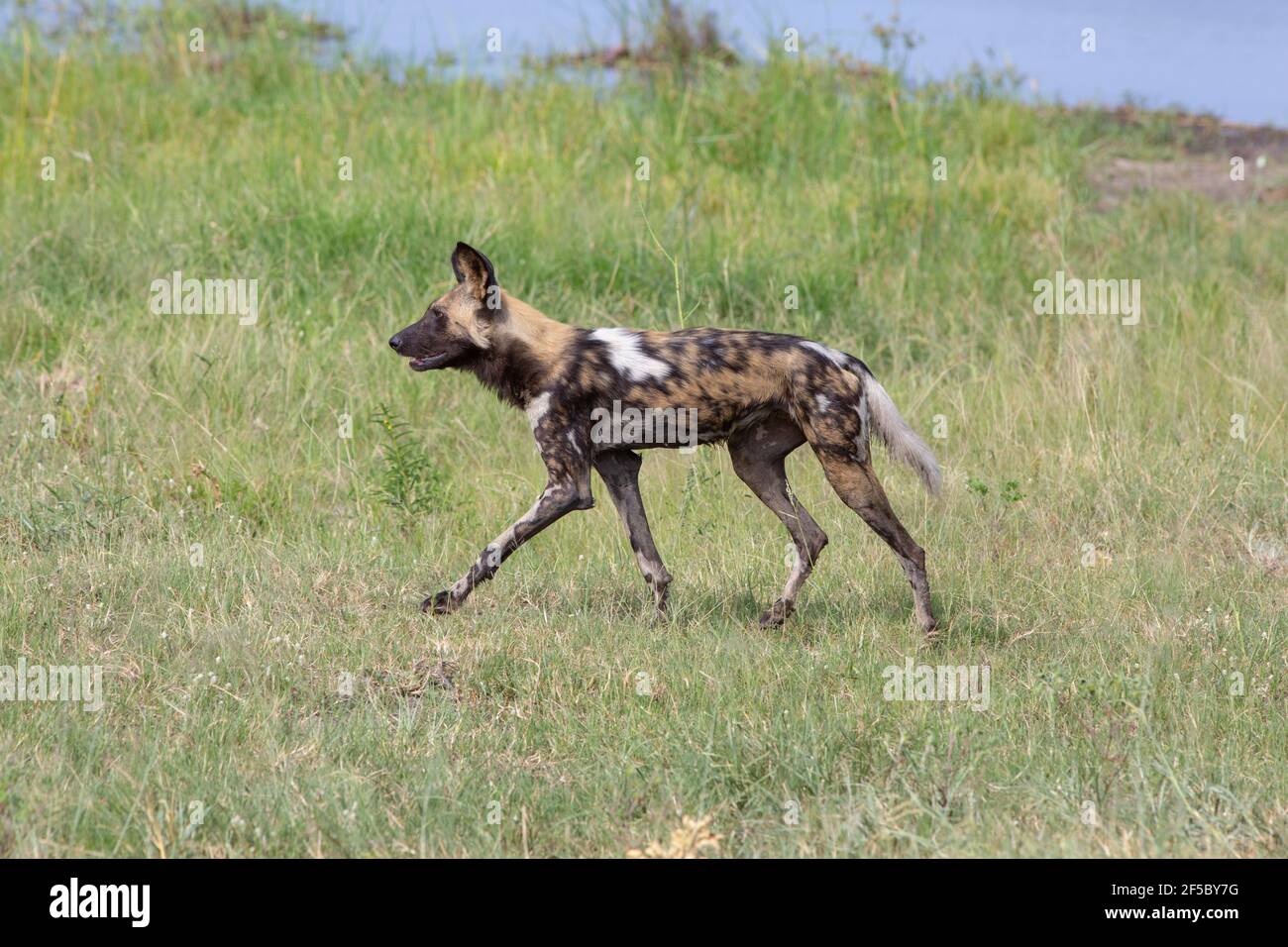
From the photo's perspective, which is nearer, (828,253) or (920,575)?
(920,575)

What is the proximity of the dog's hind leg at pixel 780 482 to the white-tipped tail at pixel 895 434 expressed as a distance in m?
0.36

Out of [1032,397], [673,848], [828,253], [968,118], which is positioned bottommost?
[673,848]

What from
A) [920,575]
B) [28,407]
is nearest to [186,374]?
[28,407]

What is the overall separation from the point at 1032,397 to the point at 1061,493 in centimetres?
133

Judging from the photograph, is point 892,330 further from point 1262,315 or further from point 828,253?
point 1262,315

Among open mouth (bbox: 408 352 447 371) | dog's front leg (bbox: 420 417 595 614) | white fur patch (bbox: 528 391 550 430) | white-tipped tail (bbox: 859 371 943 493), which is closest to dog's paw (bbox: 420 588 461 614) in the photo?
dog's front leg (bbox: 420 417 595 614)

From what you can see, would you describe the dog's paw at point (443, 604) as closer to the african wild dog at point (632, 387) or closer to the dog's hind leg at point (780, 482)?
the african wild dog at point (632, 387)

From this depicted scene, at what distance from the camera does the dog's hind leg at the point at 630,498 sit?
22.3 ft

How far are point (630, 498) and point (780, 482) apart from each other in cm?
70

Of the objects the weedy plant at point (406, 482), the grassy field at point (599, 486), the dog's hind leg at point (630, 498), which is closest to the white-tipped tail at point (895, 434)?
the grassy field at point (599, 486)

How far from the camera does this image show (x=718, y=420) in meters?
6.56

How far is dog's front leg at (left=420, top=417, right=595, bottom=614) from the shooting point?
6512mm

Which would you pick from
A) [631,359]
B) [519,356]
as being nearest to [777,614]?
[631,359]

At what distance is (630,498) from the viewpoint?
684cm
